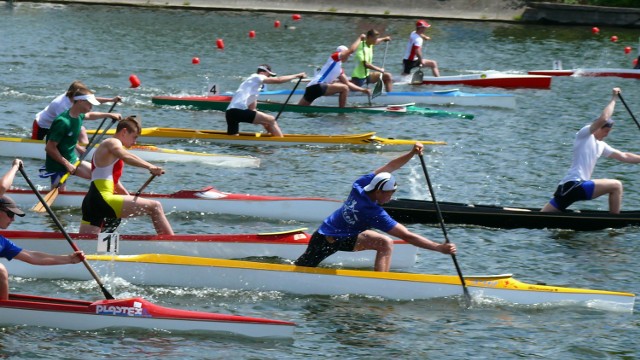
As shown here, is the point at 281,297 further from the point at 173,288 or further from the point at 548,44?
the point at 548,44

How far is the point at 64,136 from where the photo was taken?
635 inches

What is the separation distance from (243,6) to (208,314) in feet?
114

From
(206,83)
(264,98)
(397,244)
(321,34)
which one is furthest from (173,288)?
(321,34)

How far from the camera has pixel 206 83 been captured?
102 ft

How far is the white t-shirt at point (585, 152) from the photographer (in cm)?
1623

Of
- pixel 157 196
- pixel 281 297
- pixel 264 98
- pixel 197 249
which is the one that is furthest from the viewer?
pixel 264 98

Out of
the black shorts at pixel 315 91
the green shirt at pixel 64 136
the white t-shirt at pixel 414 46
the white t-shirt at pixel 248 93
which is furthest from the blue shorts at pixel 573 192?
the white t-shirt at pixel 414 46

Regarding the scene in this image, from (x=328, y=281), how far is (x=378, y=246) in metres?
0.68

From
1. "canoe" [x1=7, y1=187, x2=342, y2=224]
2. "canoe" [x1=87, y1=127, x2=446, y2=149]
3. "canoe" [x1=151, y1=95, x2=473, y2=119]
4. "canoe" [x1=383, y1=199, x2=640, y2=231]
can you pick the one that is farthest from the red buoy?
"canoe" [x1=383, y1=199, x2=640, y2=231]

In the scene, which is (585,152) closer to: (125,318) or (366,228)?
(366,228)

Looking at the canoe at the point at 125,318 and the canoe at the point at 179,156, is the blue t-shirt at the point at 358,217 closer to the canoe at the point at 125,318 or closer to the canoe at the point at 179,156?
the canoe at the point at 125,318

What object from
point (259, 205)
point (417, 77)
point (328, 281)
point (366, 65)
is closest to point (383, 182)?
point (328, 281)

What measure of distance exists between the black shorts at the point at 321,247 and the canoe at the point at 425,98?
13526mm

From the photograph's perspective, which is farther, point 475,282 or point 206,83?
point 206,83
